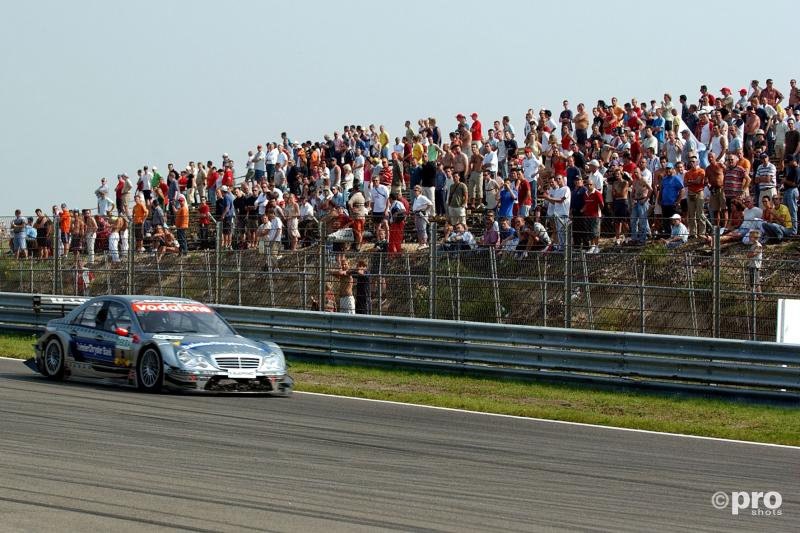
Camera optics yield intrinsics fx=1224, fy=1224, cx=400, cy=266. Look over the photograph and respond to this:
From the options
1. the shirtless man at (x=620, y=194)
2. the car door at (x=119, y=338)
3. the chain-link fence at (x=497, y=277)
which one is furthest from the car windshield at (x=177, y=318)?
the shirtless man at (x=620, y=194)

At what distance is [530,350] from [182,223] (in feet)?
40.9

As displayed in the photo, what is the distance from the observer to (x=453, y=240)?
20.5m

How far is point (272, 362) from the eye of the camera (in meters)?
15.8

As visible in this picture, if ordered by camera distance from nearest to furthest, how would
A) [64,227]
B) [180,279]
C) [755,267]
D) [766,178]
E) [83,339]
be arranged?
[83,339] < [755,267] < [766,178] < [180,279] < [64,227]

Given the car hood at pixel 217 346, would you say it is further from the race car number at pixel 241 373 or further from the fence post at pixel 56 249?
the fence post at pixel 56 249

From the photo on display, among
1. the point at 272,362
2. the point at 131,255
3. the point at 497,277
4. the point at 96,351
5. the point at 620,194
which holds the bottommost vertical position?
the point at 272,362

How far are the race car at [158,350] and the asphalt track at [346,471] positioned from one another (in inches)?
30.9

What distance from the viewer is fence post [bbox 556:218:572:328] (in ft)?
60.4

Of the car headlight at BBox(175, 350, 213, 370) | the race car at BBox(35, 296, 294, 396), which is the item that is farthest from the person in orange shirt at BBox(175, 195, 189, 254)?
the car headlight at BBox(175, 350, 213, 370)

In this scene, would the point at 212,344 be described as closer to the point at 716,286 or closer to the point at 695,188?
the point at 716,286

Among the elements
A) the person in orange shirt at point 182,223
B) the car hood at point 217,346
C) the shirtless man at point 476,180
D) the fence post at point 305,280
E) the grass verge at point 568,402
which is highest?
the shirtless man at point 476,180

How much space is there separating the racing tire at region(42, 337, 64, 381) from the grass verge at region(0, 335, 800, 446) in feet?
10.8

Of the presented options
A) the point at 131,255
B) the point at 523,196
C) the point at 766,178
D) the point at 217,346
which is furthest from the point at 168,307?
the point at 766,178

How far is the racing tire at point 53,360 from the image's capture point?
16844mm
